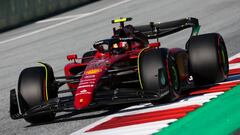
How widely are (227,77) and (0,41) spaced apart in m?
14.6

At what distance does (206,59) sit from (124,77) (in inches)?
43.4

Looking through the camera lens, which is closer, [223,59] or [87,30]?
[223,59]

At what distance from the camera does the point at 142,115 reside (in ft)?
28.8

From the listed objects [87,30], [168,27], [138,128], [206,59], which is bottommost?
[87,30]

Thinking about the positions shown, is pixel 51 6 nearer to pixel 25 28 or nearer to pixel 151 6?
pixel 25 28

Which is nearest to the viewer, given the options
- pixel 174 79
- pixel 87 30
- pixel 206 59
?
pixel 174 79

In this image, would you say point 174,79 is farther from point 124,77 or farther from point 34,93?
point 34,93

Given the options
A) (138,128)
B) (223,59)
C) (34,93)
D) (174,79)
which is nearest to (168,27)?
(223,59)

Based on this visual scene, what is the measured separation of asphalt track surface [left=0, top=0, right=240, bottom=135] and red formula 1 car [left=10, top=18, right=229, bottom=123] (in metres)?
1.20

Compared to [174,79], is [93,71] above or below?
above

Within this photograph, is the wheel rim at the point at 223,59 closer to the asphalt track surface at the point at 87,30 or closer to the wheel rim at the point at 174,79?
the wheel rim at the point at 174,79

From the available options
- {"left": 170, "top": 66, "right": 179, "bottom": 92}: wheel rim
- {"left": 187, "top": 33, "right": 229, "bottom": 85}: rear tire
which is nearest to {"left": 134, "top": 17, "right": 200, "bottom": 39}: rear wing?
{"left": 187, "top": 33, "right": 229, "bottom": 85}: rear tire

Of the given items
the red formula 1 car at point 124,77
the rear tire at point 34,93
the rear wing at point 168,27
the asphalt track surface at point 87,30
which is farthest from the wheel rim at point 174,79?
the asphalt track surface at point 87,30

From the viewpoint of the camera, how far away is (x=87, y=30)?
2261 centimetres
